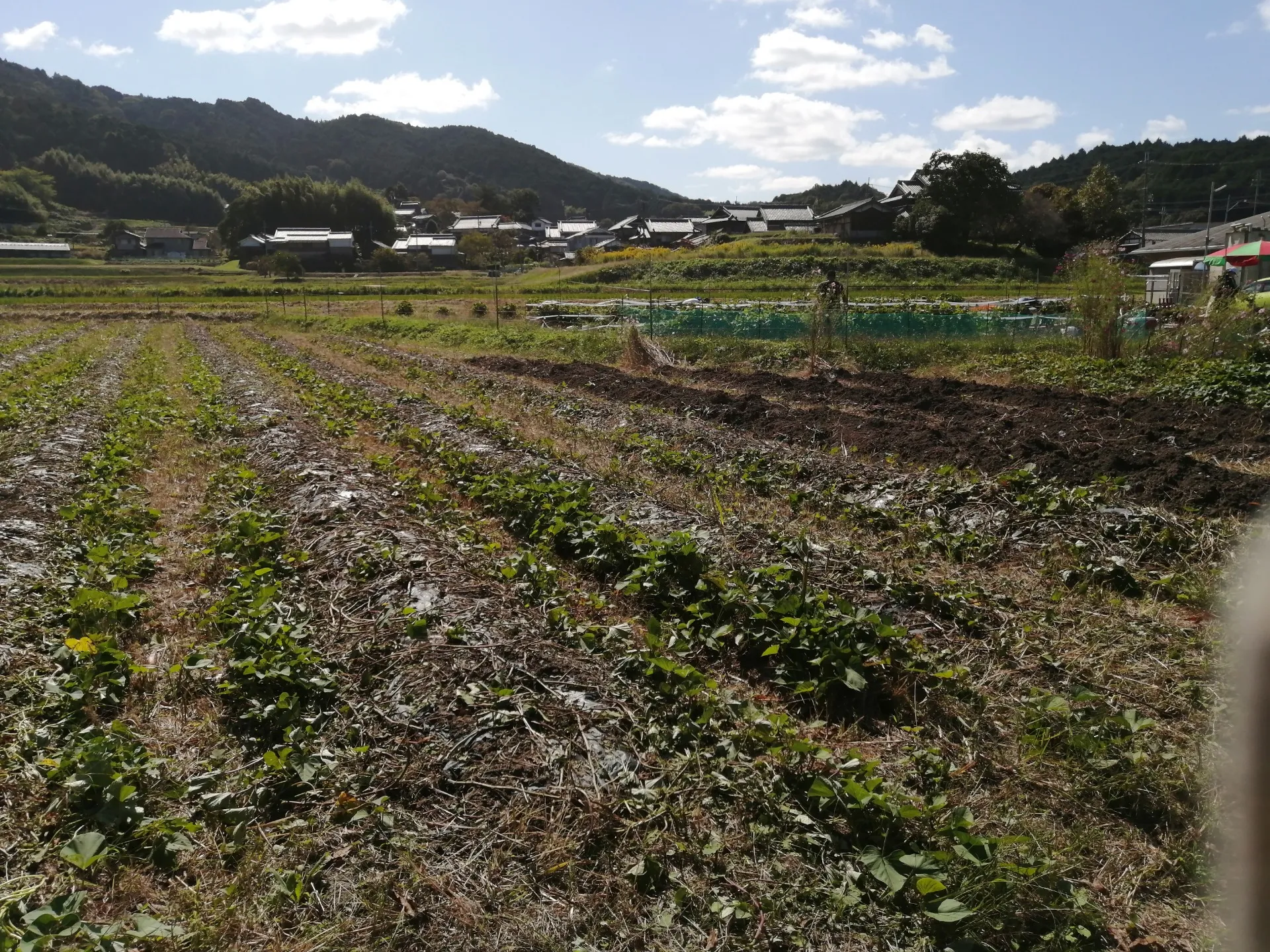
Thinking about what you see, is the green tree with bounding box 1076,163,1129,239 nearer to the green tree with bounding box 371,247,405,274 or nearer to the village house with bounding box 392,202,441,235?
the green tree with bounding box 371,247,405,274

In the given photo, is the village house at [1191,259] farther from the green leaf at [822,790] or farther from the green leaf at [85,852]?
the green leaf at [85,852]

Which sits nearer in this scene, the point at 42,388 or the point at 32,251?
the point at 42,388

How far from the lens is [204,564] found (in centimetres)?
670

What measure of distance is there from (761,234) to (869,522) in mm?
68775

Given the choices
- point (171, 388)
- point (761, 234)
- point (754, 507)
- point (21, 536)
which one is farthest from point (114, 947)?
point (761, 234)

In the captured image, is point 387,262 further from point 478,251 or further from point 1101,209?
point 1101,209

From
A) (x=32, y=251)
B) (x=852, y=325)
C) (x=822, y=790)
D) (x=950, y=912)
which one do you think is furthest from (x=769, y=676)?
(x=32, y=251)

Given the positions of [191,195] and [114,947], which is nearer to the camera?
[114,947]

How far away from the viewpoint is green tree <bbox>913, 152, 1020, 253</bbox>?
54.2 meters

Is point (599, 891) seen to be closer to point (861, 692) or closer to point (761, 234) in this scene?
point (861, 692)

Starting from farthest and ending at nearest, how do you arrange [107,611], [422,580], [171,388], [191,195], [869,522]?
[191,195] < [171,388] < [869,522] < [422,580] < [107,611]

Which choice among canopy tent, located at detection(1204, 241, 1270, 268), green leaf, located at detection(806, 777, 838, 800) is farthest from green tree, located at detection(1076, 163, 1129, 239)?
green leaf, located at detection(806, 777, 838, 800)

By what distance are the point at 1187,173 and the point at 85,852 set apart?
392ft

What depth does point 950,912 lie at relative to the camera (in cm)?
279
